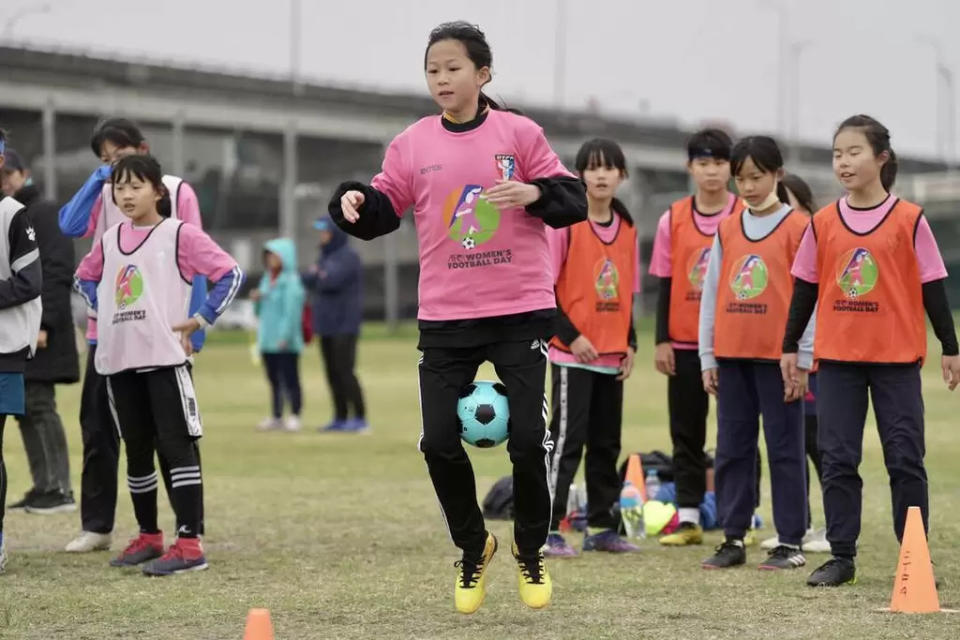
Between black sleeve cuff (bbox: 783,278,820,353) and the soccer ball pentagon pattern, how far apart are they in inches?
73.4

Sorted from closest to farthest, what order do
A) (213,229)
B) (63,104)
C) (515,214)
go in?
(515,214)
(63,104)
(213,229)

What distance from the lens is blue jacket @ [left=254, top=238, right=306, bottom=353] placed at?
60.5ft

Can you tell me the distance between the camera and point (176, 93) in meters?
64.2

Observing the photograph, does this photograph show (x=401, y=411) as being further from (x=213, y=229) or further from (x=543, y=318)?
(x=213, y=229)

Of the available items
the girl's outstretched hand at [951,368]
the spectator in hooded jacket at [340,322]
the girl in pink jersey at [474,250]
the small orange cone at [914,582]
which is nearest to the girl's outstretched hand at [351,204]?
the girl in pink jersey at [474,250]

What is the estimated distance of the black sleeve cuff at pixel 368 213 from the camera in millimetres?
6527

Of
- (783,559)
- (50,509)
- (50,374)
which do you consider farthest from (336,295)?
(783,559)

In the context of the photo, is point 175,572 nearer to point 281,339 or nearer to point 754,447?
point 754,447

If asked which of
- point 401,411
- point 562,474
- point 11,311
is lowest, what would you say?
point 401,411

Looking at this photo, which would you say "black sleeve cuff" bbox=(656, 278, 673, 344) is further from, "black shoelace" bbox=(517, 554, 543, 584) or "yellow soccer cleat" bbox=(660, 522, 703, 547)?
"black shoelace" bbox=(517, 554, 543, 584)

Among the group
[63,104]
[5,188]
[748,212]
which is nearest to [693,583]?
[748,212]

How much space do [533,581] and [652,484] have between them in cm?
386

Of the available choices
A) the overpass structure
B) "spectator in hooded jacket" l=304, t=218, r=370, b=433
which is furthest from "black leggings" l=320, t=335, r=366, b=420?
the overpass structure

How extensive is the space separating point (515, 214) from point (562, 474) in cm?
267
